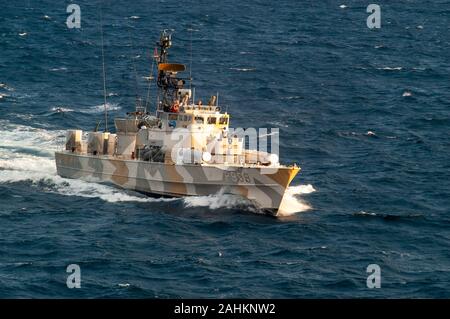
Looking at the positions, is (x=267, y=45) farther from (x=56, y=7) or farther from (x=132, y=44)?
(x=56, y=7)

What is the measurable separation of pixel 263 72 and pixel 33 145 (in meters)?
30.9

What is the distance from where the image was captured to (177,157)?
60.4 metres

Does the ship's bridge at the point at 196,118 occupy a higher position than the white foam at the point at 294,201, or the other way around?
the ship's bridge at the point at 196,118

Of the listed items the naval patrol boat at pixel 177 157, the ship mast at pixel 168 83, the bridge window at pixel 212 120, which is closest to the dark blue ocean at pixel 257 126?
the naval patrol boat at pixel 177 157

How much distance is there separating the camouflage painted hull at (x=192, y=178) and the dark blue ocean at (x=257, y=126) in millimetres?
961

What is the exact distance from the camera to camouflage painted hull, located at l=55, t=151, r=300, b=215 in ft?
188

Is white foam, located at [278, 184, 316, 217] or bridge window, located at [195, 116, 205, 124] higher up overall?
bridge window, located at [195, 116, 205, 124]

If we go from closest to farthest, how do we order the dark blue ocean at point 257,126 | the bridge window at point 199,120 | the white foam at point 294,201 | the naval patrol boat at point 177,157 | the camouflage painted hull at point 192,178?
1. the dark blue ocean at point 257,126
2. the camouflage painted hull at point 192,178
3. the white foam at point 294,201
4. the naval patrol boat at point 177,157
5. the bridge window at point 199,120

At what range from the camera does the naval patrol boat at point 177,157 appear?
5791cm

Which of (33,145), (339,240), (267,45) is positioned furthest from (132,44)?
(339,240)

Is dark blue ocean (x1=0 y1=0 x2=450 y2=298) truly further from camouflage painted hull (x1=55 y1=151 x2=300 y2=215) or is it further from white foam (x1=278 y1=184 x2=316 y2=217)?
camouflage painted hull (x1=55 y1=151 x2=300 y2=215)

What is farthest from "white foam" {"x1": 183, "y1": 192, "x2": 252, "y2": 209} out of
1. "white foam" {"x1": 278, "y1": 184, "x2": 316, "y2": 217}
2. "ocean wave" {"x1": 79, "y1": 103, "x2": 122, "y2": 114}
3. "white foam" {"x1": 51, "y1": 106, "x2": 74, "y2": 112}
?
"white foam" {"x1": 51, "y1": 106, "x2": 74, "y2": 112}

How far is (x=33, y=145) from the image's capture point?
74.2 metres

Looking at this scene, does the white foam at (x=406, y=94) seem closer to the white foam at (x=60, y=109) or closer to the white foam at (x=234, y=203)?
the white foam at (x=60, y=109)
